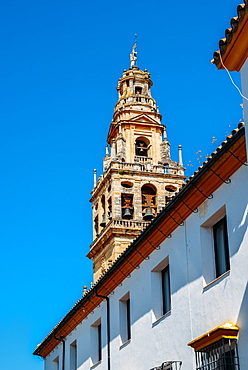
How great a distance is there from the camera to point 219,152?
1645 cm

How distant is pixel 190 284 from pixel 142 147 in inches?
1767

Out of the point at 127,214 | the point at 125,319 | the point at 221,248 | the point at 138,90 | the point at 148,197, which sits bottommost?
the point at 221,248

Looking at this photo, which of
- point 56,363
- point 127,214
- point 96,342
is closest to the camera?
point 96,342

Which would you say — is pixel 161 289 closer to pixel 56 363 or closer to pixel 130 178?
pixel 56 363

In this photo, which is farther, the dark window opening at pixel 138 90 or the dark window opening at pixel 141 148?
the dark window opening at pixel 138 90

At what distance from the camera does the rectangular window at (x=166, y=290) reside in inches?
790

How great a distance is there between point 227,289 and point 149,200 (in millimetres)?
43761

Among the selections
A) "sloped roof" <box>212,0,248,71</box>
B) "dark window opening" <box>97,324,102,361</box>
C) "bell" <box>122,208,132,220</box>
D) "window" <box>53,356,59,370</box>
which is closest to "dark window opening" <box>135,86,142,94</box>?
"bell" <box>122,208,132,220</box>

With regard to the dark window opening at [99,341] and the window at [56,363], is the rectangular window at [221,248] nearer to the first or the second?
the dark window opening at [99,341]

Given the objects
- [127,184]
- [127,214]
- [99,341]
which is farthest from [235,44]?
[127,184]

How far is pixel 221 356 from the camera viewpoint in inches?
617

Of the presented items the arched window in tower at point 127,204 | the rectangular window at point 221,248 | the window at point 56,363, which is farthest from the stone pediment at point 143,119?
the rectangular window at point 221,248

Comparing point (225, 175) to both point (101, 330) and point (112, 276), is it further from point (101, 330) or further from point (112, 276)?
point (101, 330)

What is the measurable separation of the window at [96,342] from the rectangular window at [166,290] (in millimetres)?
5829
